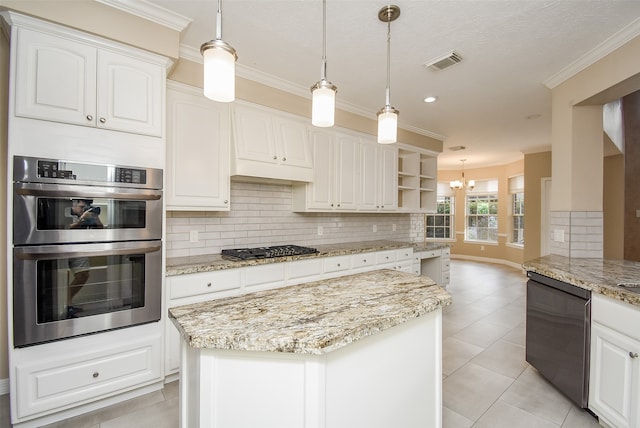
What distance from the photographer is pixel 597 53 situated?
2.46 metres

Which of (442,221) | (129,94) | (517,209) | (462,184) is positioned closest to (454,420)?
(129,94)

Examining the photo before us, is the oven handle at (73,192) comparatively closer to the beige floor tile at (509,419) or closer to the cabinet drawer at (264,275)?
the cabinet drawer at (264,275)

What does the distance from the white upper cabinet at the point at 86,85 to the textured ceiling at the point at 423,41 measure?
21.0 inches

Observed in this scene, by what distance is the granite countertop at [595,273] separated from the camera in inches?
67.3

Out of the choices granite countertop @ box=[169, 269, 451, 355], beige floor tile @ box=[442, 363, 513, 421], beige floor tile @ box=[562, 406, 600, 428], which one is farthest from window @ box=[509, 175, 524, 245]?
granite countertop @ box=[169, 269, 451, 355]

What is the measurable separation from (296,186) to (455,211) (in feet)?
22.2

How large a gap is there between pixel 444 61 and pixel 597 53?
1217 millimetres

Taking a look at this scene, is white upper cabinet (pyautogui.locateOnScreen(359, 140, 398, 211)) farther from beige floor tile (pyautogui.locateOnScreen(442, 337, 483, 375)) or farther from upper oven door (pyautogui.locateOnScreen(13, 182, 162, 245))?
upper oven door (pyautogui.locateOnScreen(13, 182, 162, 245))

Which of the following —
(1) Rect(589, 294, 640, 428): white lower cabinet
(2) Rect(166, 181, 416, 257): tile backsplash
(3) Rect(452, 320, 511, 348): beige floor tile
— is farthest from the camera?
(3) Rect(452, 320, 511, 348): beige floor tile

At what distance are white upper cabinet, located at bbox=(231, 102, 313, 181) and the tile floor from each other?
1.94 m

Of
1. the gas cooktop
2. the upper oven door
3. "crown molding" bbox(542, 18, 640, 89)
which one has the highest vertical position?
"crown molding" bbox(542, 18, 640, 89)

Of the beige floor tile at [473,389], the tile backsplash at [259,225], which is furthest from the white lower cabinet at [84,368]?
the beige floor tile at [473,389]

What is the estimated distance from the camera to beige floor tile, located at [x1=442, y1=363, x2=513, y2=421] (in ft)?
6.64

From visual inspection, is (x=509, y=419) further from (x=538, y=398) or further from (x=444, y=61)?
(x=444, y=61)
